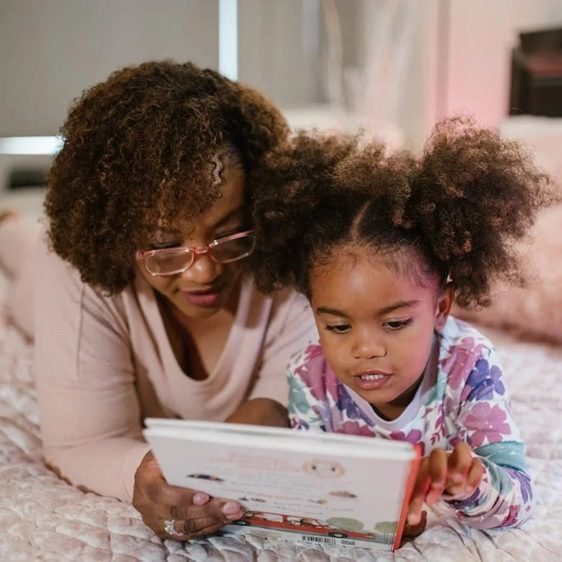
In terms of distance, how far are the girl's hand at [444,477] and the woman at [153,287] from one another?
8.2 inches

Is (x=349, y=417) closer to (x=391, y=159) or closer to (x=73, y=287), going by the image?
(x=391, y=159)

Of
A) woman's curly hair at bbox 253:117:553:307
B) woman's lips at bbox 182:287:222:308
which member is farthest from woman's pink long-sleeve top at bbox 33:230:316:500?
woman's curly hair at bbox 253:117:553:307

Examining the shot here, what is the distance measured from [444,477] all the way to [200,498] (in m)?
0.26

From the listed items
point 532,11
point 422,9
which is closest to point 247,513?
point 532,11

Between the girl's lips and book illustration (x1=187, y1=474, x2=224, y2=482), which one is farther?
the girl's lips

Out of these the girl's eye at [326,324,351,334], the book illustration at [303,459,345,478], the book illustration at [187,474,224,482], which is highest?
the girl's eye at [326,324,351,334]

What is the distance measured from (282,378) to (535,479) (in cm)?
41

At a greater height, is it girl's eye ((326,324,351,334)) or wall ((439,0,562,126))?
wall ((439,0,562,126))

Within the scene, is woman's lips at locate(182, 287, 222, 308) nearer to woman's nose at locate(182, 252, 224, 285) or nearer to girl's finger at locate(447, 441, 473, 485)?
woman's nose at locate(182, 252, 224, 285)

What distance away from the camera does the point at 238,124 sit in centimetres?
106

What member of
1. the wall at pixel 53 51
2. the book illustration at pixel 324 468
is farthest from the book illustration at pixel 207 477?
the wall at pixel 53 51

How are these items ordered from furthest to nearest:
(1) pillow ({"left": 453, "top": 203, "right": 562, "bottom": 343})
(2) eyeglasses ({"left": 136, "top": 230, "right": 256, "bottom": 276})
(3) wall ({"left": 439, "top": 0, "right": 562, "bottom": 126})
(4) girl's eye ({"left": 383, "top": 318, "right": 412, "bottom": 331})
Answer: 1. (3) wall ({"left": 439, "top": 0, "right": 562, "bottom": 126})
2. (1) pillow ({"left": 453, "top": 203, "right": 562, "bottom": 343})
3. (2) eyeglasses ({"left": 136, "top": 230, "right": 256, "bottom": 276})
4. (4) girl's eye ({"left": 383, "top": 318, "right": 412, "bottom": 331})

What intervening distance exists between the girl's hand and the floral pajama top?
102mm

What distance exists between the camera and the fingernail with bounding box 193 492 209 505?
0.78 metres
